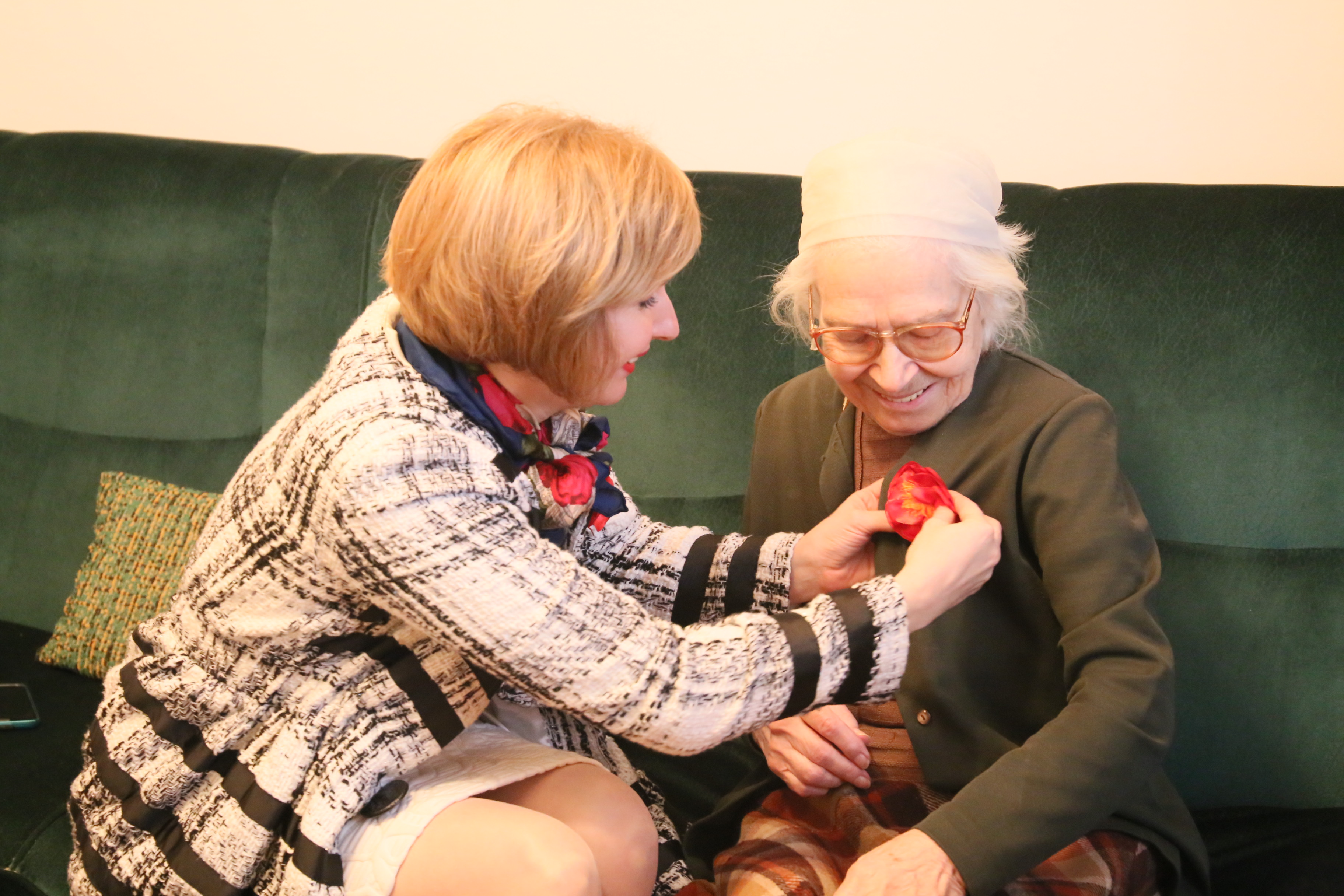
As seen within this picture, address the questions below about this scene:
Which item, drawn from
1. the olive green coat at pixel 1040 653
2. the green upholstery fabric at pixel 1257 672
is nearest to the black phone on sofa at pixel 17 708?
the olive green coat at pixel 1040 653

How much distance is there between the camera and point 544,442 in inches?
53.7

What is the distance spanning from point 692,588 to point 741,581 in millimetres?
69

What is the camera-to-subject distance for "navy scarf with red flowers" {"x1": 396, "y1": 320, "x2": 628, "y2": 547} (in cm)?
125

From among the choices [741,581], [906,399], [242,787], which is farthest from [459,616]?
[906,399]


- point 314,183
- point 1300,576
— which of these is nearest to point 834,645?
point 1300,576

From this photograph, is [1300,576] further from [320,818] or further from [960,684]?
[320,818]

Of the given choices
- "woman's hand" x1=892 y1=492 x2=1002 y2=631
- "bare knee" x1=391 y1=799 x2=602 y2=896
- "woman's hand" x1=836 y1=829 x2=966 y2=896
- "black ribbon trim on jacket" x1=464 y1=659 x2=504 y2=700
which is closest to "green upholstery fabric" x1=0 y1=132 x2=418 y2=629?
"black ribbon trim on jacket" x1=464 y1=659 x2=504 y2=700

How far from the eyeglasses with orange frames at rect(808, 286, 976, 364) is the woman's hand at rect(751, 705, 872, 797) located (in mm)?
458

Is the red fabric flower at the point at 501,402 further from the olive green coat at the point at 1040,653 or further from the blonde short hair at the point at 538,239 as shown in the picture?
the olive green coat at the point at 1040,653

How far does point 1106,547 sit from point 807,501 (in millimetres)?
485

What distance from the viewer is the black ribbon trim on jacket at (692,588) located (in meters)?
1.57

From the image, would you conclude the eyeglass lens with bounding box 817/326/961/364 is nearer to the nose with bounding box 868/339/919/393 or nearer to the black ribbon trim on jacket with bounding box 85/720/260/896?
the nose with bounding box 868/339/919/393

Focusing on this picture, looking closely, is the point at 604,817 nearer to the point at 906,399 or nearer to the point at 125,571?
the point at 906,399

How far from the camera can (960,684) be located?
1.42m
